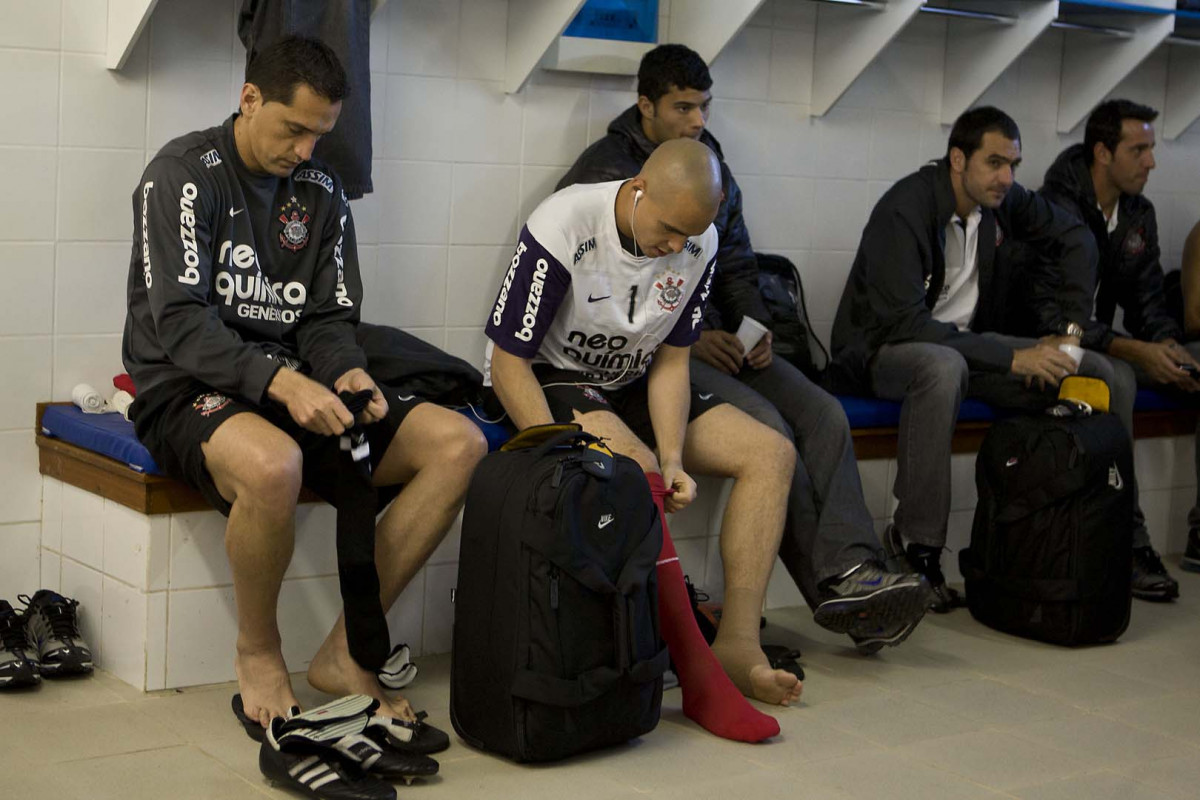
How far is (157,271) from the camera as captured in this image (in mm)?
2719

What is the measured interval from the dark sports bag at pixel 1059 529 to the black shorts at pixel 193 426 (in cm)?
173

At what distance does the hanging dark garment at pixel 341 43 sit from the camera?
318cm

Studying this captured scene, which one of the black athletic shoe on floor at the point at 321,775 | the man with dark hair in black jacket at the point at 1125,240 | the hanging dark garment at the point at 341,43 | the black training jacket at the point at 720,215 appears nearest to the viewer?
the black athletic shoe on floor at the point at 321,775

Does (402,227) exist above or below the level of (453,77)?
below

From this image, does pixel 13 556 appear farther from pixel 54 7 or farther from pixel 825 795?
pixel 825 795

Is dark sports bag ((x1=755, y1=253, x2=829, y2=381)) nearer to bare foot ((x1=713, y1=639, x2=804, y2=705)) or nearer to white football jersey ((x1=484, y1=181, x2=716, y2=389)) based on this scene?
white football jersey ((x1=484, y1=181, x2=716, y2=389))

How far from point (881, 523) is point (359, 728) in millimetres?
1932

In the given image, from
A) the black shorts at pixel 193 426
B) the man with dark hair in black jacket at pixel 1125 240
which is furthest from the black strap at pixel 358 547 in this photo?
the man with dark hair in black jacket at pixel 1125 240

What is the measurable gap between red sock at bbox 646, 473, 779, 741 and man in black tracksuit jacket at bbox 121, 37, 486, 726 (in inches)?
17.3

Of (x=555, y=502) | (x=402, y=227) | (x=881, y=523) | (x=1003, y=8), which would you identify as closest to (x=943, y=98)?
(x=1003, y=8)

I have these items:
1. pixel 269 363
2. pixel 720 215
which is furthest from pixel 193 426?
pixel 720 215

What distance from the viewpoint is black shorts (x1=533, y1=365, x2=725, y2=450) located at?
3.19m

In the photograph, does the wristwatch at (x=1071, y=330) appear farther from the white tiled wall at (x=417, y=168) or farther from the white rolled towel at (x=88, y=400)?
the white rolled towel at (x=88, y=400)

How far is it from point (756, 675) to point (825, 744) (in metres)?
0.24
